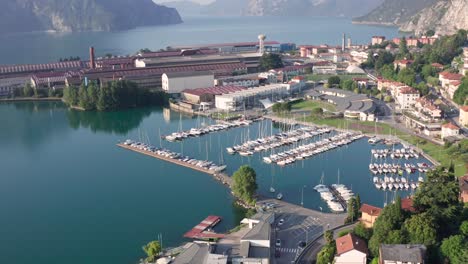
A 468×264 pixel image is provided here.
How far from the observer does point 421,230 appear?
7.54 metres

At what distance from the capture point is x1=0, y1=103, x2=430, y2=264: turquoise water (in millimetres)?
9375

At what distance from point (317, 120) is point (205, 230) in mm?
8484

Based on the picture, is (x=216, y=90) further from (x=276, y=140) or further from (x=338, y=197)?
(x=338, y=197)

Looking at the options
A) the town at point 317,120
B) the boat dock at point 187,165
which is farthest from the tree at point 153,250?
the boat dock at point 187,165

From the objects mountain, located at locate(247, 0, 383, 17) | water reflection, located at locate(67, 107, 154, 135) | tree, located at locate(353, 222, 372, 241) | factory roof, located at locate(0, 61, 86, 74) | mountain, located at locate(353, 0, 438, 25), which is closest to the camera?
tree, located at locate(353, 222, 372, 241)

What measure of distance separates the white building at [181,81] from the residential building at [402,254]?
15.6 meters

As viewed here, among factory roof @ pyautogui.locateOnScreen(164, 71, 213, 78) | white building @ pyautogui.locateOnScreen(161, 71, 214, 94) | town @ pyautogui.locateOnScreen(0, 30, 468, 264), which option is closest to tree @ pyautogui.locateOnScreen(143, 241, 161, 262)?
town @ pyautogui.locateOnScreen(0, 30, 468, 264)

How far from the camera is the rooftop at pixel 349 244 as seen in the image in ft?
25.0

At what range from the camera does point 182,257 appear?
7910 mm

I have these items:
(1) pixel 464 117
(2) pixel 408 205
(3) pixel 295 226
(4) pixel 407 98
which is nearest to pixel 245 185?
(3) pixel 295 226

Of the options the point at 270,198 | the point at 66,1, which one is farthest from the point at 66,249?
the point at 66,1

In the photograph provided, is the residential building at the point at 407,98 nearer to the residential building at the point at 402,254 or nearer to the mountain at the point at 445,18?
the residential building at the point at 402,254

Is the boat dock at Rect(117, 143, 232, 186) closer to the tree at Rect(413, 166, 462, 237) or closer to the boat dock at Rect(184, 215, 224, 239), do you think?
the boat dock at Rect(184, 215, 224, 239)

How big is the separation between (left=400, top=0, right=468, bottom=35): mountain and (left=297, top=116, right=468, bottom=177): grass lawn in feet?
80.5
